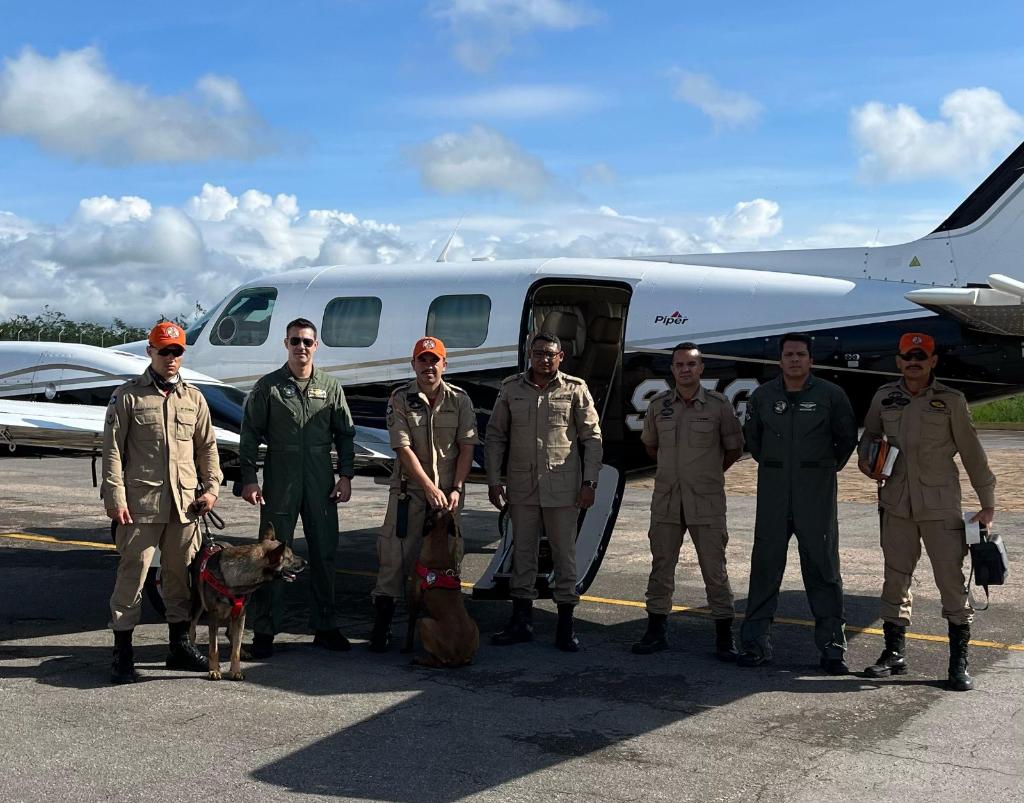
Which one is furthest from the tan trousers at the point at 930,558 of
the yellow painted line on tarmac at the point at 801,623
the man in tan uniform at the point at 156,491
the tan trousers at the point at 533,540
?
the man in tan uniform at the point at 156,491

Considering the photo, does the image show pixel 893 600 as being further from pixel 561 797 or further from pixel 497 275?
pixel 497 275

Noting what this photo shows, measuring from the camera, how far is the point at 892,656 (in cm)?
651

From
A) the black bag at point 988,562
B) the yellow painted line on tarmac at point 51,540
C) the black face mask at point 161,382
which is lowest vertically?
the yellow painted line on tarmac at point 51,540

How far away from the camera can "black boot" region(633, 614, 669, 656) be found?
701 cm

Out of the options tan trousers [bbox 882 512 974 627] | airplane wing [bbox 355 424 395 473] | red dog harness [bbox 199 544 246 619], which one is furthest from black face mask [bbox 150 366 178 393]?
tan trousers [bbox 882 512 974 627]

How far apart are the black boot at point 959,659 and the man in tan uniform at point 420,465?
319 centimetres

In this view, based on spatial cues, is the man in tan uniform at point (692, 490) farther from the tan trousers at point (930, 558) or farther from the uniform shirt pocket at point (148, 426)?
the uniform shirt pocket at point (148, 426)

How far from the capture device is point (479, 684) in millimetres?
6281

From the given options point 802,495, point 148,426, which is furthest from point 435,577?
point 802,495

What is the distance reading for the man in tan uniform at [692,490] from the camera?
22.9 feet

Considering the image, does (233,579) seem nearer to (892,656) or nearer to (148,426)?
(148,426)

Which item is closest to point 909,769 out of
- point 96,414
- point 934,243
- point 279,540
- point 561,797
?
point 561,797

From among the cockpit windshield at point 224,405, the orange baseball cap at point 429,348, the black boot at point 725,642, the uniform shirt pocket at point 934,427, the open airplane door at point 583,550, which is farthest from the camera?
the cockpit windshield at point 224,405

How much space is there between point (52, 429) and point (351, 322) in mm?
3381
